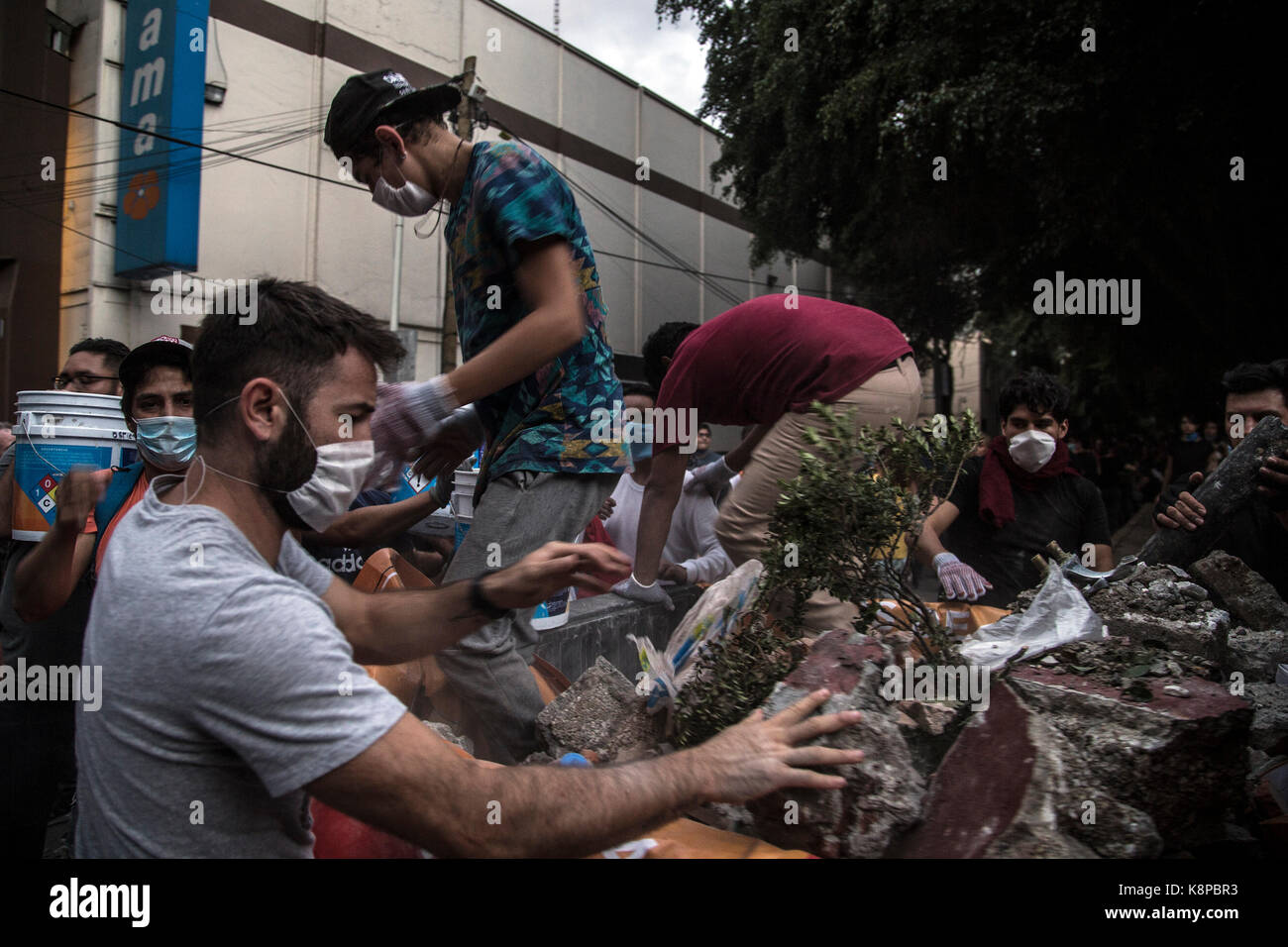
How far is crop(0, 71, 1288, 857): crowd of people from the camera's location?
128 cm

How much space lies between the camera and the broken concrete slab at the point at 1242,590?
2975mm

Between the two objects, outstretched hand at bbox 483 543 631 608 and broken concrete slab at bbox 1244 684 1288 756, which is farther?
broken concrete slab at bbox 1244 684 1288 756

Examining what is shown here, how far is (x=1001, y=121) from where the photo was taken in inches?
368

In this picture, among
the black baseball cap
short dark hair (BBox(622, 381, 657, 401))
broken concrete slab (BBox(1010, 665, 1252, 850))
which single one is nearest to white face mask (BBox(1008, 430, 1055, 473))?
broken concrete slab (BBox(1010, 665, 1252, 850))

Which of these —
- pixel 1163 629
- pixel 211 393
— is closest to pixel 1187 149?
pixel 1163 629

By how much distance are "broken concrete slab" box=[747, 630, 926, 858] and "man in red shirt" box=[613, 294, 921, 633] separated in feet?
2.27

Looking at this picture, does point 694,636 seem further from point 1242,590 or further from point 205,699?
point 1242,590

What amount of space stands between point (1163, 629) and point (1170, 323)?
12.2m

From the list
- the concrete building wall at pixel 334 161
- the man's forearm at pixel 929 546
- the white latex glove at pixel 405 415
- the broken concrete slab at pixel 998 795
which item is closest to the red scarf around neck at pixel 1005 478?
the man's forearm at pixel 929 546

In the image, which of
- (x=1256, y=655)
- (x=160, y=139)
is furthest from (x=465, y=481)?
(x=160, y=139)

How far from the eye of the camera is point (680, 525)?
5242mm

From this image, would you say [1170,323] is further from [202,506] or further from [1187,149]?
[202,506]

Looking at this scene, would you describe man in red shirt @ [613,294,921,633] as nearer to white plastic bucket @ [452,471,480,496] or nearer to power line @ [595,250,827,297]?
white plastic bucket @ [452,471,480,496]

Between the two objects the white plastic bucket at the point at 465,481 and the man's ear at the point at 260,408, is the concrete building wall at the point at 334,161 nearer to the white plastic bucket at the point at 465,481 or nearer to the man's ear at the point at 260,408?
the white plastic bucket at the point at 465,481
